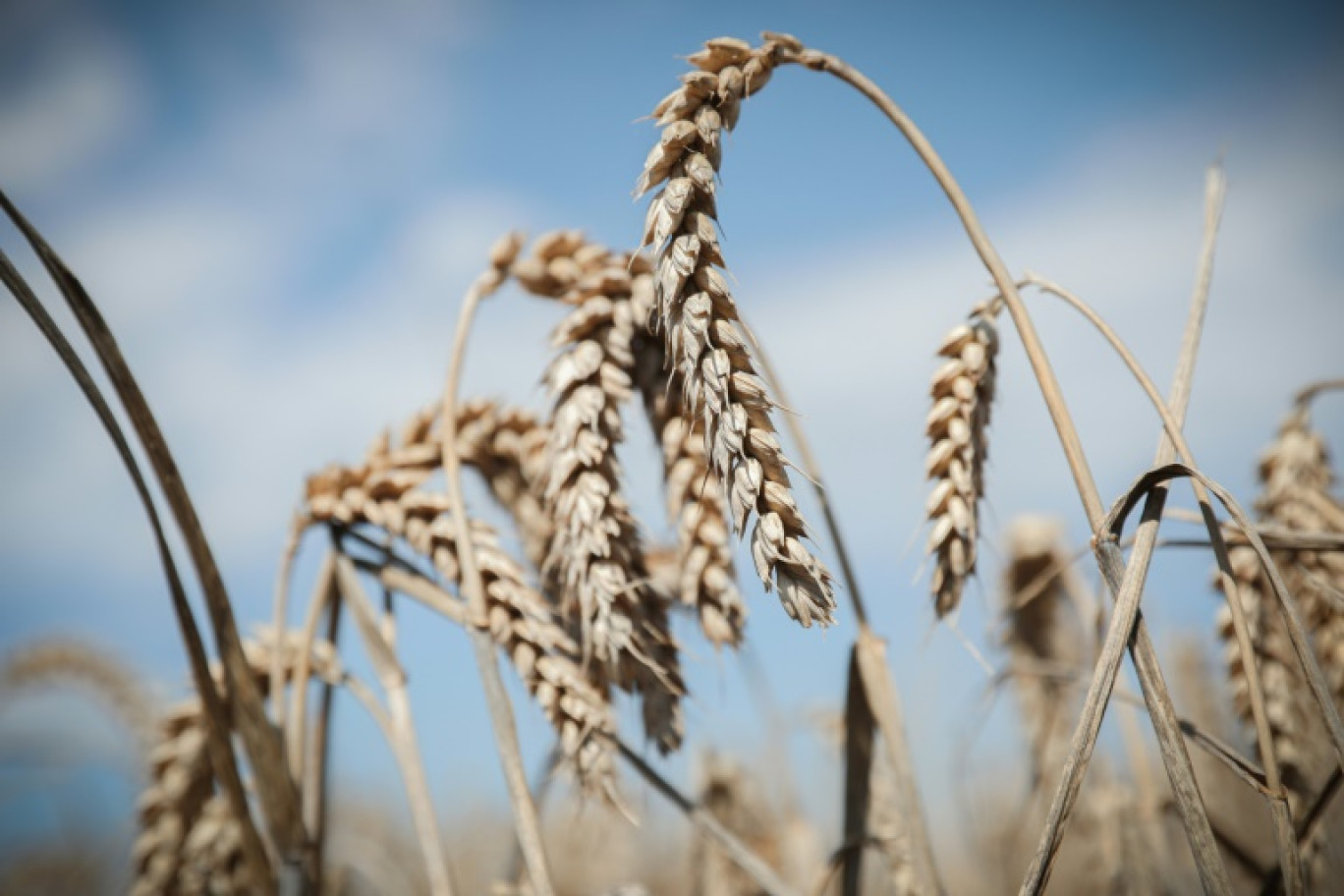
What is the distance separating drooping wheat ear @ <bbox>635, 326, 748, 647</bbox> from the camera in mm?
1263

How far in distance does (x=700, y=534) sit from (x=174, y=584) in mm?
690

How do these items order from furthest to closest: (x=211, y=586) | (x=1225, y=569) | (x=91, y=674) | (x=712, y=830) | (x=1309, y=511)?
(x=91, y=674) < (x=1309, y=511) < (x=712, y=830) < (x=211, y=586) < (x=1225, y=569)

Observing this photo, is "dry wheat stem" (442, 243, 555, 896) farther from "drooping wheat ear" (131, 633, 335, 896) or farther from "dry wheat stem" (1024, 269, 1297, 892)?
"dry wheat stem" (1024, 269, 1297, 892)

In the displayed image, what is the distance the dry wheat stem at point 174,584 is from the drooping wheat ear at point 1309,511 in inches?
66.2

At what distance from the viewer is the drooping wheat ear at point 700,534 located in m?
1.26

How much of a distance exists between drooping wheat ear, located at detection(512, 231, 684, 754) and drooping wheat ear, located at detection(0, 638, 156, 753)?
2.93m

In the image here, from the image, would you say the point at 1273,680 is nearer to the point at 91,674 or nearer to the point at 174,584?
the point at 174,584

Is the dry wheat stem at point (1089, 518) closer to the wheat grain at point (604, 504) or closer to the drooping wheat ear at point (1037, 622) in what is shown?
the wheat grain at point (604, 504)

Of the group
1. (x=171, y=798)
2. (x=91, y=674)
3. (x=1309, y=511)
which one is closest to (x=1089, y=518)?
(x=1309, y=511)

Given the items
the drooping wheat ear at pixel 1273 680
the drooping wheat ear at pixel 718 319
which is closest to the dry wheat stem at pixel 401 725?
the drooping wheat ear at pixel 718 319

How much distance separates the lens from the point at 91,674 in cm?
360

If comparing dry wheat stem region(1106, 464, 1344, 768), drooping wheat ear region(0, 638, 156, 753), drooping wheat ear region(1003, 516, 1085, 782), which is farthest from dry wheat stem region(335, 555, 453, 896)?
drooping wheat ear region(0, 638, 156, 753)

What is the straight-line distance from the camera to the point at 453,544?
145 centimetres

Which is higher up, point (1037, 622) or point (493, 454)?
point (493, 454)
